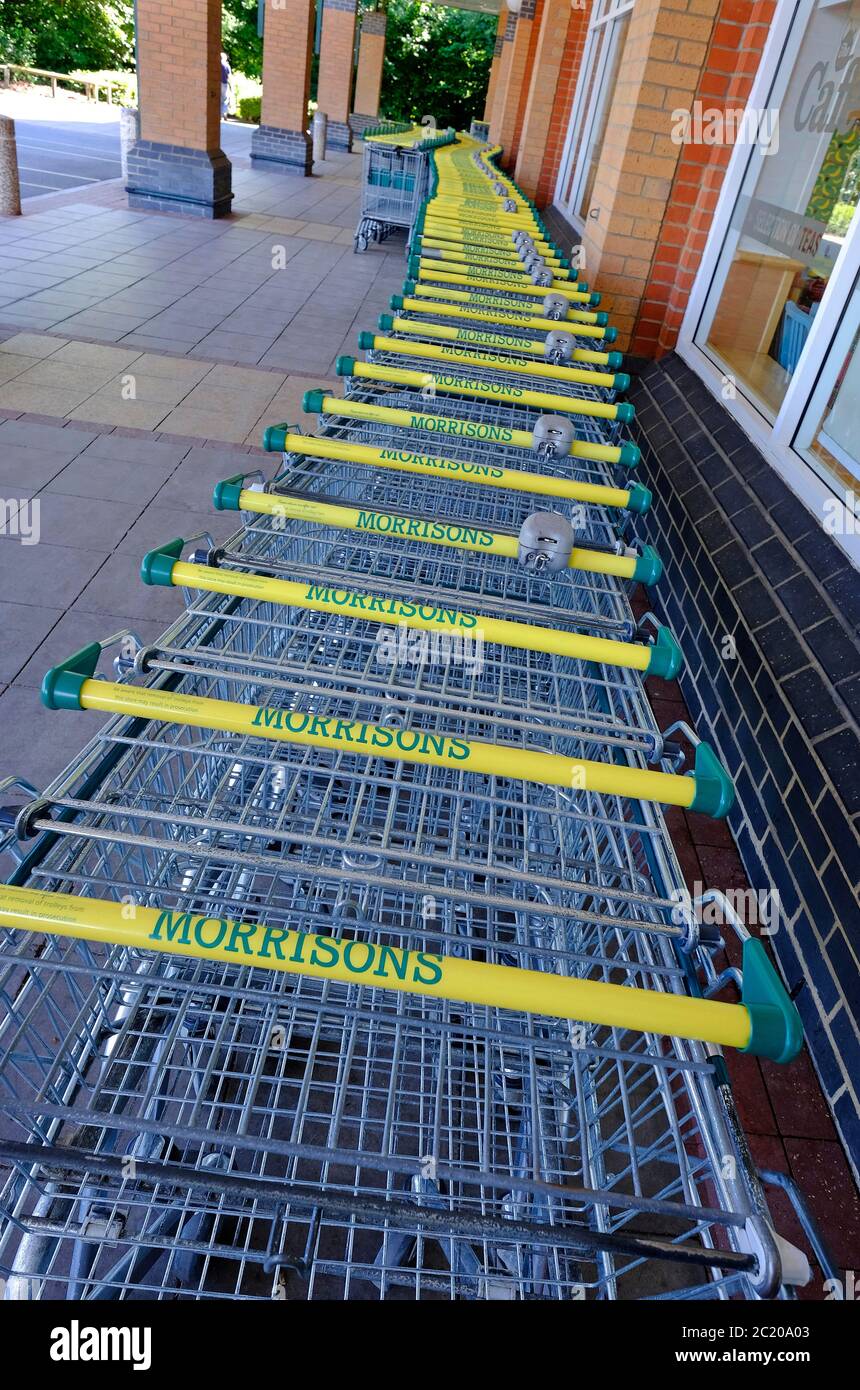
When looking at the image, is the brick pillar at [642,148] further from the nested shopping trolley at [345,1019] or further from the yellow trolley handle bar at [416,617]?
the yellow trolley handle bar at [416,617]

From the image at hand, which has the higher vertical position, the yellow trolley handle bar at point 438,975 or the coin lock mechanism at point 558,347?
the coin lock mechanism at point 558,347

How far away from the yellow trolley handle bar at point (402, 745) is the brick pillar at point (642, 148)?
4165 millimetres

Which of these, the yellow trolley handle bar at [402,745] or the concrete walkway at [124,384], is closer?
the yellow trolley handle bar at [402,745]

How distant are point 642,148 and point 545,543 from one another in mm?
3690

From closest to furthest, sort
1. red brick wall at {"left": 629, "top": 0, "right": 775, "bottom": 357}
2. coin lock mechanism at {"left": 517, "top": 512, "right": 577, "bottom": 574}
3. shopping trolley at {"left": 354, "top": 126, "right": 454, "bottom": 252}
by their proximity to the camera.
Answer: coin lock mechanism at {"left": 517, "top": 512, "right": 577, "bottom": 574} < red brick wall at {"left": 629, "top": 0, "right": 775, "bottom": 357} < shopping trolley at {"left": 354, "top": 126, "right": 454, "bottom": 252}

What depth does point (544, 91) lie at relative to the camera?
31.8 feet

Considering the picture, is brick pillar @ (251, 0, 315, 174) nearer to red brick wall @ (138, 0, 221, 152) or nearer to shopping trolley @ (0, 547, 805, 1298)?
red brick wall @ (138, 0, 221, 152)

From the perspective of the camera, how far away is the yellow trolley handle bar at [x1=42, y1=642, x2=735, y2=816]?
53.8 inches

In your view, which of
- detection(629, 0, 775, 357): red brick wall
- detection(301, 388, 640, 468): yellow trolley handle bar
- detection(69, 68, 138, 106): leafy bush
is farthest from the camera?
detection(69, 68, 138, 106): leafy bush

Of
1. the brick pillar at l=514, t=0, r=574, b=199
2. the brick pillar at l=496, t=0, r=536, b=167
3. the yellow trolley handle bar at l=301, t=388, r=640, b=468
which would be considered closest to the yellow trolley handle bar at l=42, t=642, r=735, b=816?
the yellow trolley handle bar at l=301, t=388, r=640, b=468

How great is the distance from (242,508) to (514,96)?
14.7 m

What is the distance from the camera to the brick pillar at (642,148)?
4203 millimetres

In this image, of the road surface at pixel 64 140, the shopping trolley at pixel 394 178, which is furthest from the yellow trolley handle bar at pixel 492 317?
the road surface at pixel 64 140

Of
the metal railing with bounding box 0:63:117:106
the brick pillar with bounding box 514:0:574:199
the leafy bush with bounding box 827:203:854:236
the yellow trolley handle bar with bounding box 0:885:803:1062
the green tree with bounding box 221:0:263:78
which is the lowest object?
the yellow trolley handle bar with bounding box 0:885:803:1062
